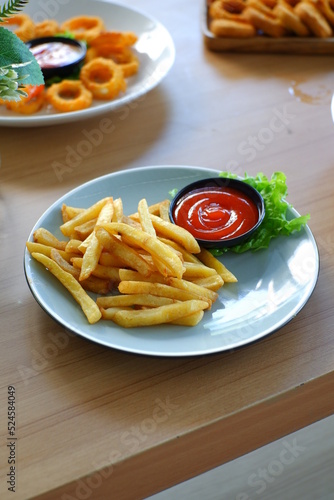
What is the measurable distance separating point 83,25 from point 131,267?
4.84 ft

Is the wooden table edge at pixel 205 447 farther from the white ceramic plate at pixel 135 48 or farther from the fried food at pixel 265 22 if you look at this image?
the fried food at pixel 265 22

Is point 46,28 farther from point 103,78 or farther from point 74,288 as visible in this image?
point 74,288

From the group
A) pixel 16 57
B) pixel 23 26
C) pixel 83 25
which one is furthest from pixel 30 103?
pixel 16 57

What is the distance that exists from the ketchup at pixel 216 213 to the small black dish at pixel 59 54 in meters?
0.85

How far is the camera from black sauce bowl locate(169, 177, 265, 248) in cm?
145

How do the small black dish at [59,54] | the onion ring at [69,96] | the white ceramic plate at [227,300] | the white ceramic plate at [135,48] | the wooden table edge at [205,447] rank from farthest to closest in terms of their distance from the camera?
the small black dish at [59,54] → the onion ring at [69,96] → the white ceramic plate at [135,48] → the white ceramic plate at [227,300] → the wooden table edge at [205,447]

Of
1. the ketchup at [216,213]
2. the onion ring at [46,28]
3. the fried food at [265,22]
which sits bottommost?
the onion ring at [46,28]

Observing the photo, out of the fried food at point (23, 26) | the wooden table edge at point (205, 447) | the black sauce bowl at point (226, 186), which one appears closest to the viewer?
the wooden table edge at point (205, 447)

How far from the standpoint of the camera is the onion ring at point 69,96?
79.8 inches

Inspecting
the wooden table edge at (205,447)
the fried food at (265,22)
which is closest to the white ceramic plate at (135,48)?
the fried food at (265,22)

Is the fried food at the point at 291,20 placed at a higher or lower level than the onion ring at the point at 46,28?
higher

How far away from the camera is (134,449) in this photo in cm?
112

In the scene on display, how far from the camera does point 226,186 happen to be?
1604mm

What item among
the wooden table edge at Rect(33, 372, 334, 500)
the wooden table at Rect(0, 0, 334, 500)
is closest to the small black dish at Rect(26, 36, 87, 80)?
the wooden table at Rect(0, 0, 334, 500)
